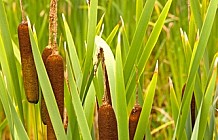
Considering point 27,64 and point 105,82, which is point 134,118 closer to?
point 105,82

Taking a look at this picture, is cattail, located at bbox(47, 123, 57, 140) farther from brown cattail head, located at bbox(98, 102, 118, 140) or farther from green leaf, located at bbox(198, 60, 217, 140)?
green leaf, located at bbox(198, 60, 217, 140)

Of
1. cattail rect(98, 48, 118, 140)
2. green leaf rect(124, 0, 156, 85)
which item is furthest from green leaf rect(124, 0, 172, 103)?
cattail rect(98, 48, 118, 140)

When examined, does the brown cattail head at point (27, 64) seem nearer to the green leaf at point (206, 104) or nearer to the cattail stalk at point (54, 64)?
the cattail stalk at point (54, 64)

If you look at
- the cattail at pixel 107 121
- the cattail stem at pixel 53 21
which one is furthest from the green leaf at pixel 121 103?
the cattail stem at pixel 53 21

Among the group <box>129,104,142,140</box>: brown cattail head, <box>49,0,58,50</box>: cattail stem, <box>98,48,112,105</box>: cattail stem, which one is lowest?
<box>129,104,142,140</box>: brown cattail head

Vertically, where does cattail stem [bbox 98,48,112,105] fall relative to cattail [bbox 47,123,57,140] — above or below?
above

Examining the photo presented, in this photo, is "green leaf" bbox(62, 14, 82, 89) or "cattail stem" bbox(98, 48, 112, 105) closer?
"cattail stem" bbox(98, 48, 112, 105)
